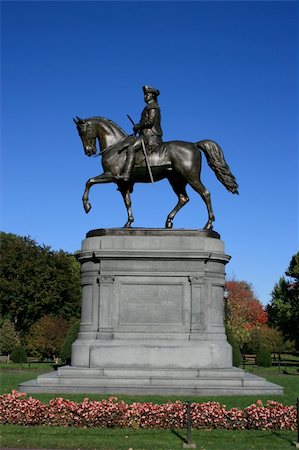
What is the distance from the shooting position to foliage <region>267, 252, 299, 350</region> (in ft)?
205

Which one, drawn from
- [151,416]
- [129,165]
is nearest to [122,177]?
[129,165]

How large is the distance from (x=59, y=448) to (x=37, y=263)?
55.5m

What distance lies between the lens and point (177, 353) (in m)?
19.5

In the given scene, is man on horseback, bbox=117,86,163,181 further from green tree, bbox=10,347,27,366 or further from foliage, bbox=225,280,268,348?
green tree, bbox=10,347,27,366

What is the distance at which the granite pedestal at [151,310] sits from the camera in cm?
1934

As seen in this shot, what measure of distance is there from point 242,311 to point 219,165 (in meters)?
58.8

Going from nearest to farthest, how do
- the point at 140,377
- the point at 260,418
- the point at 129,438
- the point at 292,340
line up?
the point at 129,438
the point at 260,418
the point at 140,377
the point at 292,340

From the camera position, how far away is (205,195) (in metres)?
21.8

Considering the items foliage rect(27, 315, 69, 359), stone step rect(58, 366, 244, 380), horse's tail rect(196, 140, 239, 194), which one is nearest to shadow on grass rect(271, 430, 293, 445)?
stone step rect(58, 366, 244, 380)

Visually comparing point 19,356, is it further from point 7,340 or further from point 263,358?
point 263,358

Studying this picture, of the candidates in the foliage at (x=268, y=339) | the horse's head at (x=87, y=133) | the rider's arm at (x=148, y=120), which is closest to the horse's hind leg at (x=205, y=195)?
the rider's arm at (x=148, y=120)

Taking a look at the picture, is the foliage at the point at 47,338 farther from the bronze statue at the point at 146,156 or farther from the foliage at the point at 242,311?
the bronze statue at the point at 146,156

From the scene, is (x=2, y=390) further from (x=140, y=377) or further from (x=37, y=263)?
(x=37, y=263)

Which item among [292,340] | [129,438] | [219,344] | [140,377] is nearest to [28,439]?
[129,438]
